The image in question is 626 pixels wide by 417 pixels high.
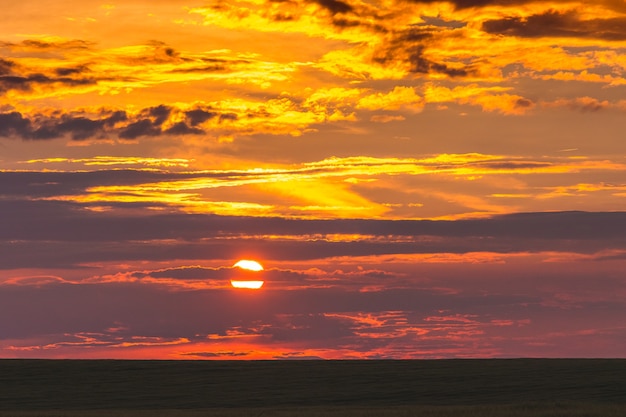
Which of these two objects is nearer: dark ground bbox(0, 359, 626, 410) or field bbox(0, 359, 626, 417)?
field bbox(0, 359, 626, 417)

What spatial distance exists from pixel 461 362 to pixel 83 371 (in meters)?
32.7

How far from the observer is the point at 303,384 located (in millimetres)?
67188

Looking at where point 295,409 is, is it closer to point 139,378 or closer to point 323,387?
point 323,387

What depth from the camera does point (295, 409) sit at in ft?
162

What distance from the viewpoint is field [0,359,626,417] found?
4791 centimetres

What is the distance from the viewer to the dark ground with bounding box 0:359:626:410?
186ft

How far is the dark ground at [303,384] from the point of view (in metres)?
56.7

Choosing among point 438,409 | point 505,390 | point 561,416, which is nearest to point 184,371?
point 505,390

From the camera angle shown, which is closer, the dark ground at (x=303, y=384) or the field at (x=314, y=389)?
the field at (x=314, y=389)

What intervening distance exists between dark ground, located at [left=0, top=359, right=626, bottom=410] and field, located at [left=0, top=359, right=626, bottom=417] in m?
0.07

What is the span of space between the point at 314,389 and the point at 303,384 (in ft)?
10.8

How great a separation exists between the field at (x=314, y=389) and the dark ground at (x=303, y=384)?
70 mm

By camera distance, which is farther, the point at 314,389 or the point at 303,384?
the point at 303,384

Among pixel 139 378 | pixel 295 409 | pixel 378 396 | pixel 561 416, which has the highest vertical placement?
pixel 139 378
